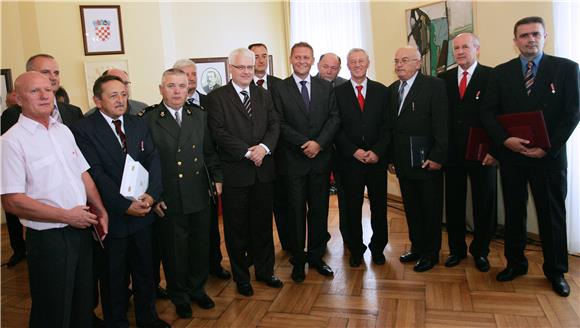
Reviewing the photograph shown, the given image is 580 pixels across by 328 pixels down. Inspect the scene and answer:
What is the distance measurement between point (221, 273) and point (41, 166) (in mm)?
1847

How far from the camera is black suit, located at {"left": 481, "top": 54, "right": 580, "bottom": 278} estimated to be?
2957 millimetres

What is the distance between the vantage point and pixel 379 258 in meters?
3.77

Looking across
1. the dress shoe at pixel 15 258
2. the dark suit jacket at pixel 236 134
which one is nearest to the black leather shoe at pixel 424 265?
the dark suit jacket at pixel 236 134

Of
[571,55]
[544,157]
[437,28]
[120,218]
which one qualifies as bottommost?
[120,218]

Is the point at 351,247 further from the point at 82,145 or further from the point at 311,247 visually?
the point at 82,145

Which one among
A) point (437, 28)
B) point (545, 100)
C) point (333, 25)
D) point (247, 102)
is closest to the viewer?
point (545, 100)

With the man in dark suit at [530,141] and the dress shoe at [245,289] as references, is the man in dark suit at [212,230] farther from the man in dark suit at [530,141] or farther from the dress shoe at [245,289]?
the man in dark suit at [530,141]

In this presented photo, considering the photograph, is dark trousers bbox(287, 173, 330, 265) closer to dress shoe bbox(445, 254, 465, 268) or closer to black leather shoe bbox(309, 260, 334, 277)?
black leather shoe bbox(309, 260, 334, 277)

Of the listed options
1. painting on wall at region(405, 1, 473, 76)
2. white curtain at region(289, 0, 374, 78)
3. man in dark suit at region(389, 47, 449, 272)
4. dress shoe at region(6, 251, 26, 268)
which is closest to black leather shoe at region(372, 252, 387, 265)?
man in dark suit at region(389, 47, 449, 272)

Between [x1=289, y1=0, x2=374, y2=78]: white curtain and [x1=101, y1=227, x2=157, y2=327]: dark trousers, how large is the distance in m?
3.87

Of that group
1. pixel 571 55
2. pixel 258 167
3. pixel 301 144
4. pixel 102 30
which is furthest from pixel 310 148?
pixel 102 30

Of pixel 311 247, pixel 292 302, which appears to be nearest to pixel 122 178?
pixel 292 302

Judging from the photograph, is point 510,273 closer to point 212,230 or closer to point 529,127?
point 529,127

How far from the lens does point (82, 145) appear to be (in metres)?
2.54
